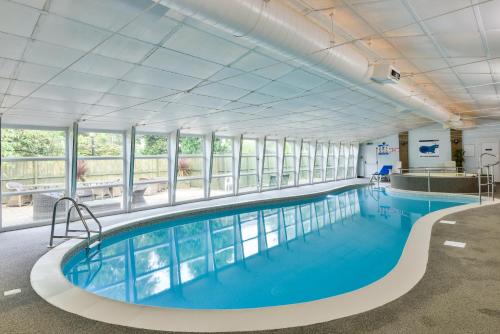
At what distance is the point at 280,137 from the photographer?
51.9 ft

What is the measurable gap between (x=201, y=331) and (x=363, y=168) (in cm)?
2274

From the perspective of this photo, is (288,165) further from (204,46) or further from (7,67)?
(7,67)

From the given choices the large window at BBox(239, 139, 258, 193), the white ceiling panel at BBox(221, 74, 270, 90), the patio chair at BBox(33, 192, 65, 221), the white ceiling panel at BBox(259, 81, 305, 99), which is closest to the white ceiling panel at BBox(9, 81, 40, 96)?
the white ceiling panel at BBox(221, 74, 270, 90)

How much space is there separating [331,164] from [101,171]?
16312 mm

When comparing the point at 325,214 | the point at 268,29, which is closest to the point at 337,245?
the point at 325,214

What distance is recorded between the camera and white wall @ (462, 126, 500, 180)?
1677cm

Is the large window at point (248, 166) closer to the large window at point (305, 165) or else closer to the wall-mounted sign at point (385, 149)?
the large window at point (305, 165)

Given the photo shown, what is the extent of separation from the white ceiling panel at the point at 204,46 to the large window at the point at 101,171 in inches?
221

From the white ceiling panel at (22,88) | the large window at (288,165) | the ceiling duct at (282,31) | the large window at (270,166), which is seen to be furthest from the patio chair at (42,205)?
the large window at (288,165)

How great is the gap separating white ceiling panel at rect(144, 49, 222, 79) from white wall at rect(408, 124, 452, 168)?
18.0 meters

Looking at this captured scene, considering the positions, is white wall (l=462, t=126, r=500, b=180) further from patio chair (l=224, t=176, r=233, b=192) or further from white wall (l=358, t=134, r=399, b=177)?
patio chair (l=224, t=176, r=233, b=192)

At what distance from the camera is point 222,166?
13.3m

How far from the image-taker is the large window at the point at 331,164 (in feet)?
68.9

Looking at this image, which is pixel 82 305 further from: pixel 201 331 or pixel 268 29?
pixel 268 29
